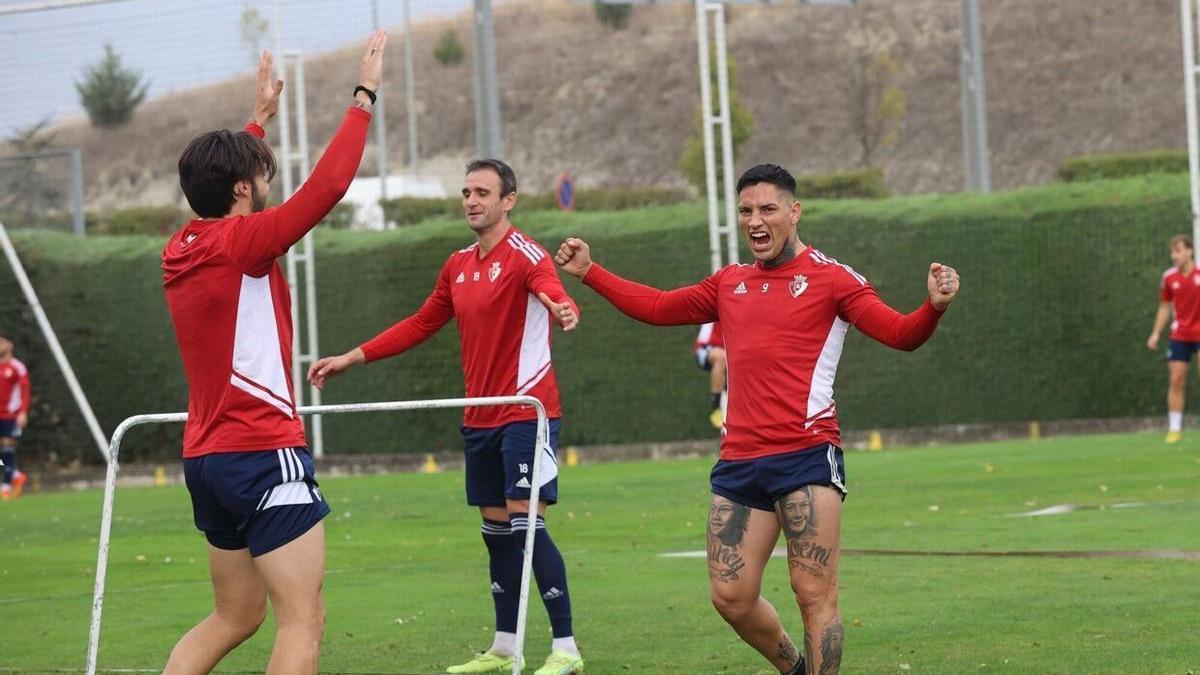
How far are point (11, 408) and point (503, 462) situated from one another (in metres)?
15.7

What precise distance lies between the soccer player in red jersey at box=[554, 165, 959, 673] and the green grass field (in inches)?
52.9

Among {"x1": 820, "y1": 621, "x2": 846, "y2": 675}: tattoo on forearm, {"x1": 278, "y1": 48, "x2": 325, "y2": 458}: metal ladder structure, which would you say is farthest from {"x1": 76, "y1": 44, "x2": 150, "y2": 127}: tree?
{"x1": 820, "y1": 621, "x2": 846, "y2": 675}: tattoo on forearm

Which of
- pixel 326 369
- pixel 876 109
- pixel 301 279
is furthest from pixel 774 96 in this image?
pixel 326 369

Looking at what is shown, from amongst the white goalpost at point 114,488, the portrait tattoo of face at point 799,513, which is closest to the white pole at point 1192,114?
the portrait tattoo of face at point 799,513

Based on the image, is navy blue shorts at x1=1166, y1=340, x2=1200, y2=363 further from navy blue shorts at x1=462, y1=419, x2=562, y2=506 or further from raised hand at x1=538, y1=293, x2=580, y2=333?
raised hand at x1=538, y1=293, x2=580, y2=333

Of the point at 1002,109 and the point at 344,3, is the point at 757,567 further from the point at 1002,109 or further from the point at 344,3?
the point at 1002,109

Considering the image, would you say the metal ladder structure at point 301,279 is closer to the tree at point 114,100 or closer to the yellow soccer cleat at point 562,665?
the yellow soccer cleat at point 562,665

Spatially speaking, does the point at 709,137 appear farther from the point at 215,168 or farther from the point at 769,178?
the point at 215,168

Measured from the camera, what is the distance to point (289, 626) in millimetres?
6254

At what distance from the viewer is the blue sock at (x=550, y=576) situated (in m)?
9.22

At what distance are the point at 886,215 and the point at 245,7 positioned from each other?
9.18 metres

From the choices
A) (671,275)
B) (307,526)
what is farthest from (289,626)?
(671,275)

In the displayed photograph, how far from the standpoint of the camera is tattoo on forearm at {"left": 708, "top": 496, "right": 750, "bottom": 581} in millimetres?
7527

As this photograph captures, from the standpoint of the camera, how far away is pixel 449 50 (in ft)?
199
